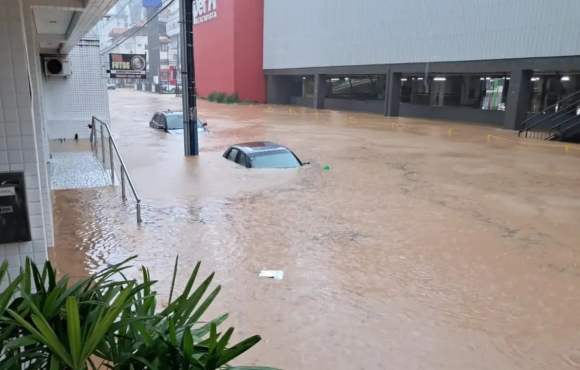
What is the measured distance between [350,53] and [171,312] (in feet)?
113

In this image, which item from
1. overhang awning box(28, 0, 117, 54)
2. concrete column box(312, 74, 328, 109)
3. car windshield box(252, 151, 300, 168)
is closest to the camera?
overhang awning box(28, 0, 117, 54)

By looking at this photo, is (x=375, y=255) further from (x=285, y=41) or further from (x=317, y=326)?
(x=285, y=41)

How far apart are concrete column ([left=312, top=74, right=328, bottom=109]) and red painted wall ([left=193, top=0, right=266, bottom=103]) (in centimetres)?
788

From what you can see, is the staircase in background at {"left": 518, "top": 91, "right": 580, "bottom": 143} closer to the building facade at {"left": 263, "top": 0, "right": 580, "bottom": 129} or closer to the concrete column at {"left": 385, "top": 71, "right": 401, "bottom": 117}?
the building facade at {"left": 263, "top": 0, "right": 580, "bottom": 129}

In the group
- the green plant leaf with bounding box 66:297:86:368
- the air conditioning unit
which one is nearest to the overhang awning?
Result: the air conditioning unit

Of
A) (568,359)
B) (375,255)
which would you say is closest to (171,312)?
(568,359)

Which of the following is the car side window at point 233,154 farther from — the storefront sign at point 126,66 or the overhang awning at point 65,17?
the storefront sign at point 126,66

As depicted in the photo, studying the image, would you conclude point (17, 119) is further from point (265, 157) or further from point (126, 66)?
point (126, 66)

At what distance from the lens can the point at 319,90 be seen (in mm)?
40656

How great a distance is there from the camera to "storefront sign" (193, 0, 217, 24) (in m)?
48.9

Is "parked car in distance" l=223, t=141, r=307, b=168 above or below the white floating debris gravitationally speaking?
above

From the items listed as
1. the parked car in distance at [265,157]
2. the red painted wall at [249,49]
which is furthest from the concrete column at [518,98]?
the red painted wall at [249,49]

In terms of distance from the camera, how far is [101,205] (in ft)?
31.4

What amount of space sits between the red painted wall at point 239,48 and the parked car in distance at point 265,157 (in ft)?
108
